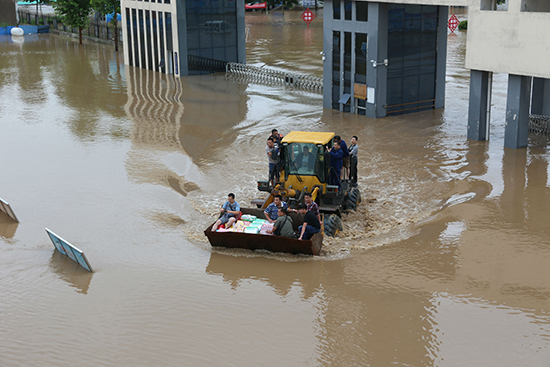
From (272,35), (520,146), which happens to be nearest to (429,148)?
(520,146)

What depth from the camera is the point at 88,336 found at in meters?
11.2

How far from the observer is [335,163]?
15.9m

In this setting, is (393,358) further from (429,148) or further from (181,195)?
(429,148)

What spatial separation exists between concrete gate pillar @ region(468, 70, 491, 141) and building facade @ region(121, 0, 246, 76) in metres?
20.8

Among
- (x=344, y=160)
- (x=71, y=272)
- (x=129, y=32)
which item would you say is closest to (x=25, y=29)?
(x=129, y=32)

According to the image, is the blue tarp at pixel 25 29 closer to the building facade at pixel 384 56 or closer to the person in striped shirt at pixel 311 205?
the building facade at pixel 384 56

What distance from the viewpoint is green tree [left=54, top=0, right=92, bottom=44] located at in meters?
52.3

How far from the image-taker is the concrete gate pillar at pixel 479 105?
22.4 metres

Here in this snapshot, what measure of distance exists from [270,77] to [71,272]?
2504 cm

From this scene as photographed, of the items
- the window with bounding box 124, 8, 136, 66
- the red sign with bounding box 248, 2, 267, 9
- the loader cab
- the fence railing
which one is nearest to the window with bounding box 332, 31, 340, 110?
the loader cab

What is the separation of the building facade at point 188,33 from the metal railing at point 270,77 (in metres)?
1.46

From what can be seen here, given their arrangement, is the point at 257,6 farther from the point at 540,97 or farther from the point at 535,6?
the point at 535,6

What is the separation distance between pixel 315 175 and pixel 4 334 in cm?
771

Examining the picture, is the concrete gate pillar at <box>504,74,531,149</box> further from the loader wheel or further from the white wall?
the loader wheel
